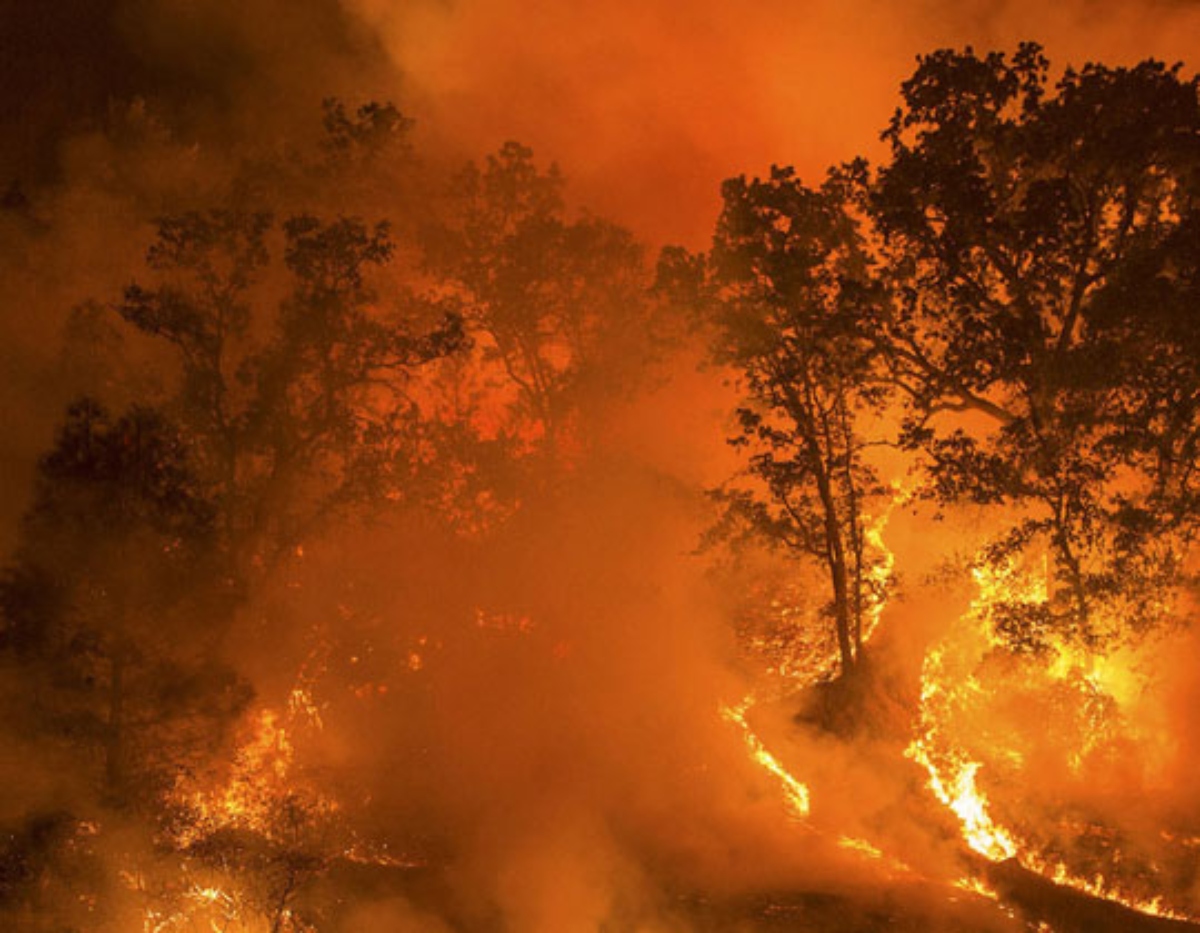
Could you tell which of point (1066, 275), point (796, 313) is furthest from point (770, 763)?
point (1066, 275)

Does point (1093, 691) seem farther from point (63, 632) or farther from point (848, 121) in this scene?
point (848, 121)

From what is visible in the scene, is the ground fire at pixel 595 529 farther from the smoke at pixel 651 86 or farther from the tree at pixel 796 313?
the smoke at pixel 651 86

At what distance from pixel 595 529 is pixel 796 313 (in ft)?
32.9

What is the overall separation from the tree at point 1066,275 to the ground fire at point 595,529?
0.08 m

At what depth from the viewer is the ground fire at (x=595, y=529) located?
43.7ft

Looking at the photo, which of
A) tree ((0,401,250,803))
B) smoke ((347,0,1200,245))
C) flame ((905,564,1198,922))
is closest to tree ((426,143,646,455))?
flame ((905,564,1198,922))

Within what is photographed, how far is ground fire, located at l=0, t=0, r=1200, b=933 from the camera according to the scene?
1331 centimetres

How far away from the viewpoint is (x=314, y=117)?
33906mm

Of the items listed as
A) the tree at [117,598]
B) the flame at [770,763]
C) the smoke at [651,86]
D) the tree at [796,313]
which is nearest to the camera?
the tree at [117,598]

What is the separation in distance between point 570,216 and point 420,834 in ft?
80.3

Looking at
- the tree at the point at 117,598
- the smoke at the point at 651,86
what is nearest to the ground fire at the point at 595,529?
the tree at the point at 117,598

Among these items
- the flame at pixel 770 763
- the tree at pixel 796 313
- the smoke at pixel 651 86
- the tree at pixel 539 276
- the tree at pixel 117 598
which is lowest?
the tree at pixel 117 598

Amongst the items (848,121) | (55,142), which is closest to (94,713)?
(55,142)

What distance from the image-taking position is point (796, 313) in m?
17.2
